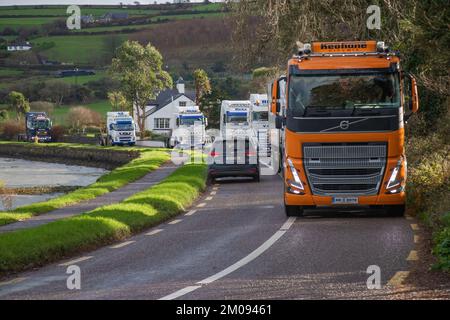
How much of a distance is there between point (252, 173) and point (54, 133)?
80.8m

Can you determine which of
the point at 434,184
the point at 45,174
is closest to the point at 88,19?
the point at 45,174

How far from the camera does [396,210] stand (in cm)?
2033

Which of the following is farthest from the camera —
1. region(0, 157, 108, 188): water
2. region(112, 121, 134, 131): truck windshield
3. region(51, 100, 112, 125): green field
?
region(51, 100, 112, 125): green field

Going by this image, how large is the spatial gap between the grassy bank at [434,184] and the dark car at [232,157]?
6.21m

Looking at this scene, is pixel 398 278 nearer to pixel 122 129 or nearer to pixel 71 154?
pixel 122 129

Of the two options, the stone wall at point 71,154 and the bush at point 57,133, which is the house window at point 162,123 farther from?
the stone wall at point 71,154

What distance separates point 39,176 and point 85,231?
4923cm

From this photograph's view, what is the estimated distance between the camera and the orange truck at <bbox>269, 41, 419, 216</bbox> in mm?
19688

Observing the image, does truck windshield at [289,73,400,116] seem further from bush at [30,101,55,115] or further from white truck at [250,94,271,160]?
bush at [30,101,55,115]

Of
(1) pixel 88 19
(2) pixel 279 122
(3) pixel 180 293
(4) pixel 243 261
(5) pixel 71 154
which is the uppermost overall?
(1) pixel 88 19

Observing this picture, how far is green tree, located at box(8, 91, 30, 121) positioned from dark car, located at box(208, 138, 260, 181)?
99.9m

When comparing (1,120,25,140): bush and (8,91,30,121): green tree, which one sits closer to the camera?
(1,120,25,140): bush

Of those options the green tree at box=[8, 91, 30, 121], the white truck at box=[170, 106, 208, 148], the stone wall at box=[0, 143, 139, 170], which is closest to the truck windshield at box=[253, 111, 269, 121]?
the white truck at box=[170, 106, 208, 148]

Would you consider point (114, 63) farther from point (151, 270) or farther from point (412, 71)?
point (151, 270)
